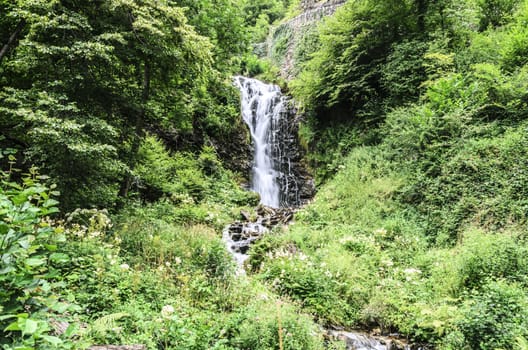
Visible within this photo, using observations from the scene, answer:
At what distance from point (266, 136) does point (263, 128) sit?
65 cm

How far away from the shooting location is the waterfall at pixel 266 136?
16188mm

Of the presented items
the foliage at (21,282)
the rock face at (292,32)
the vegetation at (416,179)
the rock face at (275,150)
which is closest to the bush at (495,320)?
the vegetation at (416,179)

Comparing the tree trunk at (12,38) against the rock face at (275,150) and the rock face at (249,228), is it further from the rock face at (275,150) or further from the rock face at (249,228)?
the rock face at (275,150)

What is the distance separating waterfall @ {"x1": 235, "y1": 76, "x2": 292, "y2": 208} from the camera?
53.1 ft

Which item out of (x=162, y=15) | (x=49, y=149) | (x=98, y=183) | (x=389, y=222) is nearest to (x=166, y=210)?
(x=98, y=183)

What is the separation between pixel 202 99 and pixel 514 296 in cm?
1356

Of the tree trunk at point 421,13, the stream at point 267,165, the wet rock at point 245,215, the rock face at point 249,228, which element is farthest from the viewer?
the tree trunk at point 421,13

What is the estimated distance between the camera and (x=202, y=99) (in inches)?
587

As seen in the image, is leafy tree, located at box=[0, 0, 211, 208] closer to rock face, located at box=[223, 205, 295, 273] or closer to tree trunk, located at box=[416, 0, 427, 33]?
rock face, located at box=[223, 205, 295, 273]

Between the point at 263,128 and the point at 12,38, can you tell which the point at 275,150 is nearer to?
the point at 263,128

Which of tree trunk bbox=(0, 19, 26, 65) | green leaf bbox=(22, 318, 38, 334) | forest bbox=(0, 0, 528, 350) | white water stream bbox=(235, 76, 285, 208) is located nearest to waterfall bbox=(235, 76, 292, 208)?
white water stream bbox=(235, 76, 285, 208)

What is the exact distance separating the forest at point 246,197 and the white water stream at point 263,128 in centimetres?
290

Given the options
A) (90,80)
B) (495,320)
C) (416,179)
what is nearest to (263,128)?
(416,179)

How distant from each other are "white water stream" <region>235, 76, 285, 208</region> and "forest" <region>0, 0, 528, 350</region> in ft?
9.50
